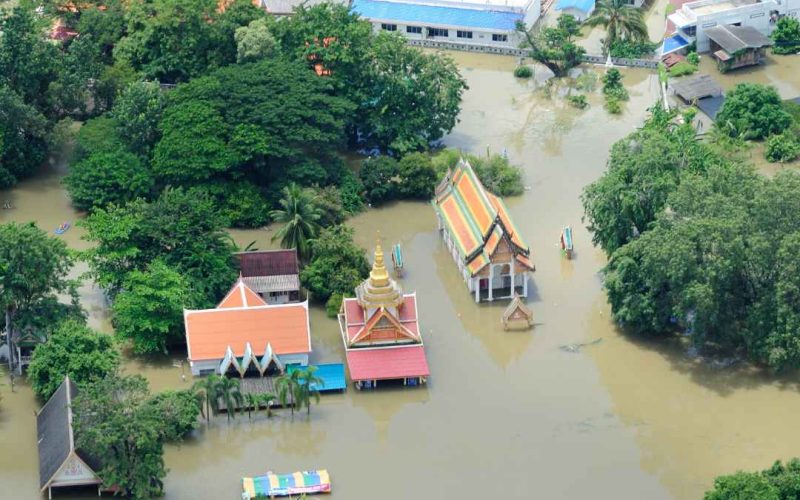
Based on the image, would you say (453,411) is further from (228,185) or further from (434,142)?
(434,142)

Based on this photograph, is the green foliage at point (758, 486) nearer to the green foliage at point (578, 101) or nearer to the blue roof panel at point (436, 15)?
the green foliage at point (578, 101)

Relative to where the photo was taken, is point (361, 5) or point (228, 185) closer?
point (228, 185)

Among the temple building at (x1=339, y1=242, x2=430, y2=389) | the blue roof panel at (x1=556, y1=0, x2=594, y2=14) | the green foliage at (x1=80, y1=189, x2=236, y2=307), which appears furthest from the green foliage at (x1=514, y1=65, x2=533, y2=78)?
the temple building at (x1=339, y1=242, x2=430, y2=389)


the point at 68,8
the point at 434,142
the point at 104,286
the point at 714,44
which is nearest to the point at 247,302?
the point at 104,286

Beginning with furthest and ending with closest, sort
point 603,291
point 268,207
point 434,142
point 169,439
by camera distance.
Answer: point 434,142, point 268,207, point 603,291, point 169,439

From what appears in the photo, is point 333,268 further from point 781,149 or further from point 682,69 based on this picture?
point 682,69

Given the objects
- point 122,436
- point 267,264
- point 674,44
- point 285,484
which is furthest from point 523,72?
point 122,436

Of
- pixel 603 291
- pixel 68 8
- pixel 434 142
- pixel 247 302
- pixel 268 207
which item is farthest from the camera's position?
pixel 68 8

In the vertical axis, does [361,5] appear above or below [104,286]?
above
